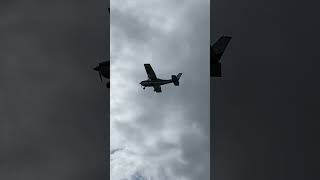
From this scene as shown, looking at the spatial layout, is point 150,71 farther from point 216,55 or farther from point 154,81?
point 216,55

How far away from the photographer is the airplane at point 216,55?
20019 mm

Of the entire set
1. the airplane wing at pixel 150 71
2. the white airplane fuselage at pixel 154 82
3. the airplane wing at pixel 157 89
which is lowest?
the airplane wing at pixel 157 89

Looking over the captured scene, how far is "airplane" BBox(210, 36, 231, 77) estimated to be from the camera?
20.0m

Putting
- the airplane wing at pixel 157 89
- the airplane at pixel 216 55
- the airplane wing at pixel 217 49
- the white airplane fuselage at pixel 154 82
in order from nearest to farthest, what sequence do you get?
the white airplane fuselage at pixel 154 82
the airplane wing at pixel 157 89
the airplane at pixel 216 55
the airplane wing at pixel 217 49

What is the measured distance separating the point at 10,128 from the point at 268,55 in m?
13.4

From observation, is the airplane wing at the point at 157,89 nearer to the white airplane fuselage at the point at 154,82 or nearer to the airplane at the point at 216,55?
the white airplane fuselage at the point at 154,82

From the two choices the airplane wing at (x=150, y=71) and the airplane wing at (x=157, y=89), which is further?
the airplane wing at (x=157, y=89)

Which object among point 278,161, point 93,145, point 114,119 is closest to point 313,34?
point 278,161

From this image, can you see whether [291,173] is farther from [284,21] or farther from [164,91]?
[164,91]

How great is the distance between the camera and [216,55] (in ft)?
71.4

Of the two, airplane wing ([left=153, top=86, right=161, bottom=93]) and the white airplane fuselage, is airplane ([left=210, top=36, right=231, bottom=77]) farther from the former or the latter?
the white airplane fuselage

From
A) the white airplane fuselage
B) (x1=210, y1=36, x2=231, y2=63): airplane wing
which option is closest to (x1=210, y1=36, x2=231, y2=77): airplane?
(x1=210, y1=36, x2=231, y2=63): airplane wing

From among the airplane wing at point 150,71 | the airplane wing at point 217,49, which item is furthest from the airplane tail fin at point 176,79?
the airplane wing at point 217,49

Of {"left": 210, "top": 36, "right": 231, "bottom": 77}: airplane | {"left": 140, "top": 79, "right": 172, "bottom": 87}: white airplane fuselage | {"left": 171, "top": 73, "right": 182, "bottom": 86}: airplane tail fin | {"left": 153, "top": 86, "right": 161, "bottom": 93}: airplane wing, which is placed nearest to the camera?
{"left": 171, "top": 73, "right": 182, "bottom": 86}: airplane tail fin
